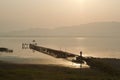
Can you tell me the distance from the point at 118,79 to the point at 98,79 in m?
1.56

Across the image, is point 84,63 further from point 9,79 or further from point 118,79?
point 9,79

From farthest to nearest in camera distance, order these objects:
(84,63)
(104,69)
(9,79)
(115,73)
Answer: (84,63) → (104,69) → (115,73) → (9,79)

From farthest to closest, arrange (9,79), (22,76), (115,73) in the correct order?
(115,73) → (22,76) → (9,79)

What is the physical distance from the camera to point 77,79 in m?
23.8

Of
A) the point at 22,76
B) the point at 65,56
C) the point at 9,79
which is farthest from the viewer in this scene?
the point at 65,56

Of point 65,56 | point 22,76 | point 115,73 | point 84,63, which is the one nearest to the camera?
point 22,76

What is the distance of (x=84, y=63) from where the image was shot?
159 ft

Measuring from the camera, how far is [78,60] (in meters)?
50.9

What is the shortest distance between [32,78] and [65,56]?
38.5 meters

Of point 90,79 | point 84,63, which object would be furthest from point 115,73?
point 84,63

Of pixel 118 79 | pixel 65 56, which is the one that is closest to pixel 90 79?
pixel 118 79

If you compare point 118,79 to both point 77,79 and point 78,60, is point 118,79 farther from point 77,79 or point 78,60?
point 78,60

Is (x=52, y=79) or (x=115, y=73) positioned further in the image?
(x=115, y=73)

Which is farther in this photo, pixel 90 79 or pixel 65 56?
pixel 65 56
